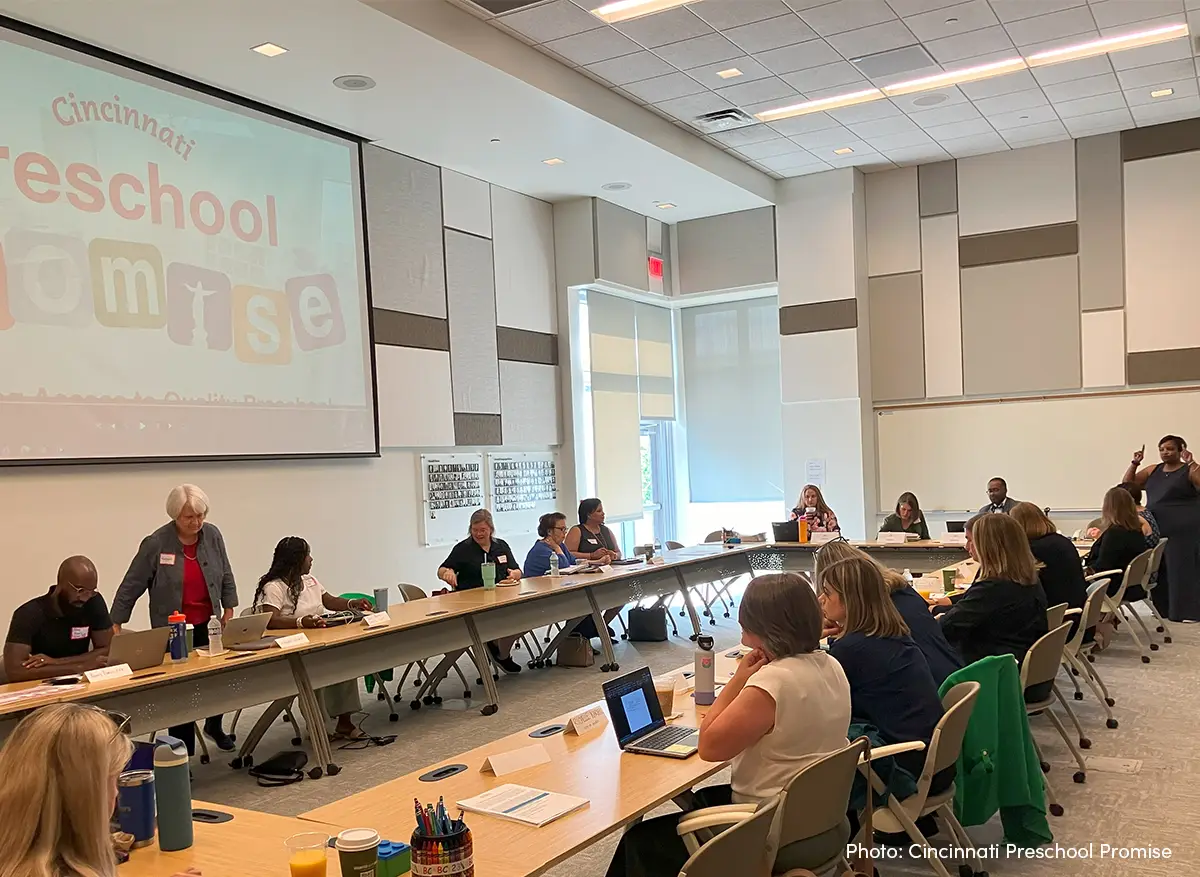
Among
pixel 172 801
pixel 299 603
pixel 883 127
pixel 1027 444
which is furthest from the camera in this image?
pixel 1027 444

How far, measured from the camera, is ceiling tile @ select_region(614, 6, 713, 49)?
270 inches

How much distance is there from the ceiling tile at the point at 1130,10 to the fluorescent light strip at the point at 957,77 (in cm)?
79

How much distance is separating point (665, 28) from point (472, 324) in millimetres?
3453

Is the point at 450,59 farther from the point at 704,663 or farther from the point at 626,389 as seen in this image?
the point at 626,389

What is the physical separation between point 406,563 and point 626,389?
3888mm

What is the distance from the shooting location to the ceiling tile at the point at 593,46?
7109mm

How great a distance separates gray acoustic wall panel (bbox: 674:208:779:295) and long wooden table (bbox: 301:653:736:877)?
8902 millimetres

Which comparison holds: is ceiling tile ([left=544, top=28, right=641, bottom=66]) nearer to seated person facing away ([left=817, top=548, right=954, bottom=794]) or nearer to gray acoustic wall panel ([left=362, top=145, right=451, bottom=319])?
gray acoustic wall panel ([left=362, top=145, right=451, bottom=319])

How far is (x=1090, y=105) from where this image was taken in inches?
365

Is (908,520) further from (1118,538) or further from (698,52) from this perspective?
(698,52)

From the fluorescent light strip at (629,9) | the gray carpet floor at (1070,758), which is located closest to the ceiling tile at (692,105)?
the fluorescent light strip at (629,9)

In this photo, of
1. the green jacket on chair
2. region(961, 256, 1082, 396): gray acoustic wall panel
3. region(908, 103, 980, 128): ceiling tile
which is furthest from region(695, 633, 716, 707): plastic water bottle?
region(961, 256, 1082, 396): gray acoustic wall panel

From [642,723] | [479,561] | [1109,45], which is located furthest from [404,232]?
[642,723]

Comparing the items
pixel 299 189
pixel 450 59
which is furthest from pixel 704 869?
pixel 299 189
